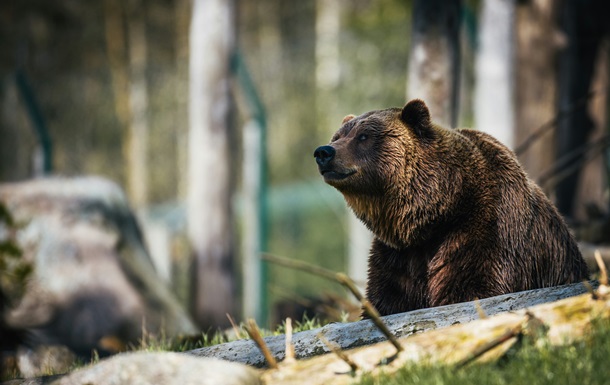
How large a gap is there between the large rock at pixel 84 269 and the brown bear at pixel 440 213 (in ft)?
12.6

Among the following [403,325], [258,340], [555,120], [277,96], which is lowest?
[403,325]

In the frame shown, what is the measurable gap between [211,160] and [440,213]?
5.28 metres

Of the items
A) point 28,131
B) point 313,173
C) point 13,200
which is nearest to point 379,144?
point 13,200

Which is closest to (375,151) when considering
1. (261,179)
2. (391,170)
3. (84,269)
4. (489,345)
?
(391,170)

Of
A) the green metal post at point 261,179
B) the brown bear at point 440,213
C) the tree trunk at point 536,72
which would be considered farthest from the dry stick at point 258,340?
the tree trunk at point 536,72

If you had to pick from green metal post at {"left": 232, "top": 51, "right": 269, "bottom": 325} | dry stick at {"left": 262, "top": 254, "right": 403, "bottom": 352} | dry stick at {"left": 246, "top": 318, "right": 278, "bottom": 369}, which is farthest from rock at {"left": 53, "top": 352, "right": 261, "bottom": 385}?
green metal post at {"left": 232, "top": 51, "right": 269, "bottom": 325}

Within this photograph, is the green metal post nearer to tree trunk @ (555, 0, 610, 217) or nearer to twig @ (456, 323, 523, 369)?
tree trunk @ (555, 0, 610, 217)

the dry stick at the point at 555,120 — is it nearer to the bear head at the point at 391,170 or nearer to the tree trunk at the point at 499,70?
the tree trunk at the point at 499,70

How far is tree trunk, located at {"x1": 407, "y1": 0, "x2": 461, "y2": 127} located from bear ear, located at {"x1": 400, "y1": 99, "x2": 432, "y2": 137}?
5.98 ft

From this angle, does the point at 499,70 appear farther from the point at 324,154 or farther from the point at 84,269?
the point at 84,269

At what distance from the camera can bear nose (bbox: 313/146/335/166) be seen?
15.2 feet

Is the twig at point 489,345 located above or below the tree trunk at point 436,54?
below

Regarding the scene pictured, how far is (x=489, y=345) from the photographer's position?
3.28 m

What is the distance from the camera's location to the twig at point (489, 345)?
328cm
